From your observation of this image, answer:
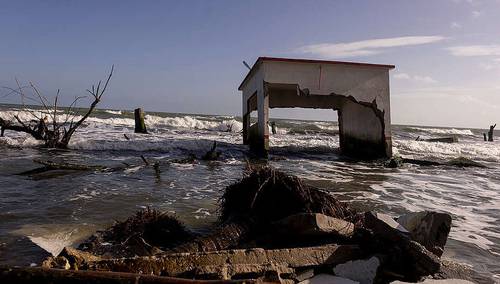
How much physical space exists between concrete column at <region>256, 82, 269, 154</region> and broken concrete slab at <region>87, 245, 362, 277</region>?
34.6ft

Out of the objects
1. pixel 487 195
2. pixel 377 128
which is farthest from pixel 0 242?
pixel 377 128

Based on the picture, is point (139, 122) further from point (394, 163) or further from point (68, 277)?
point (68, 277)

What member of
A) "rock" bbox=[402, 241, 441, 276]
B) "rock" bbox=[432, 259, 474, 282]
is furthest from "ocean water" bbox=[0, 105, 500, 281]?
"rock" bbox=[402, 241, 441, 276]

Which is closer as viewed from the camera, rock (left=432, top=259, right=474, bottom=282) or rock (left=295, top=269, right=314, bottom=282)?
rock (left=295, top=269, right=314, bottom=282)

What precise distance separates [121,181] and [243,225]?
16.9 feet

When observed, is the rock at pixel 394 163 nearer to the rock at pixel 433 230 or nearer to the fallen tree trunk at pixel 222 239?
the rock at pixel 433 230

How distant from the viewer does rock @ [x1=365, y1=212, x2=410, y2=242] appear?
353 centimetres

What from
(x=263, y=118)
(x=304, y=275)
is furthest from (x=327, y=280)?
(x=263, y=118)

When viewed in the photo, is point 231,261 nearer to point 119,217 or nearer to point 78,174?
point 119,217

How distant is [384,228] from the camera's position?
3629mm

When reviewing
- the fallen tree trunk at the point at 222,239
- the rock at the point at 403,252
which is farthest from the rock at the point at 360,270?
the fallen tree trunk at the point at 222,239

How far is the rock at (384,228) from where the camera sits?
11.6 ft

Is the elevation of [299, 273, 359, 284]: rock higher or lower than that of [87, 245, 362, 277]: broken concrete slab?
lower

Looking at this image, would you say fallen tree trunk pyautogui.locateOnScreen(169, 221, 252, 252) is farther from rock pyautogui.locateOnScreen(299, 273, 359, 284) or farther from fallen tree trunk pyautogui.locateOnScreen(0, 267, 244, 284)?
fallen tree trunk pyautogui.locateOnScreen(0, 267, 244, 284)
